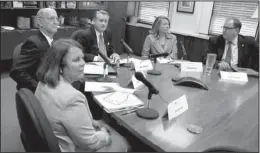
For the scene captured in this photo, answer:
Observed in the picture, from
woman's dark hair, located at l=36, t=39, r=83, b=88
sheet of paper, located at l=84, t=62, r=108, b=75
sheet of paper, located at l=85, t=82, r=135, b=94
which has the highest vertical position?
woman's dark hair, located at l=36, t=39, r=83, b=88

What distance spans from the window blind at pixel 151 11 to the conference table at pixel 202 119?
10.9 feet

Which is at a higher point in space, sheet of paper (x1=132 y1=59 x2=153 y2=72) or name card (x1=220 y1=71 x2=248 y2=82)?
sheet of paper (x1=132 y1=59 x2=153 y2=72)

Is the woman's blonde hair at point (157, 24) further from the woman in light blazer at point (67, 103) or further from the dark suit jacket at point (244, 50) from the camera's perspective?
the woman in light blazer at point (67, 103)

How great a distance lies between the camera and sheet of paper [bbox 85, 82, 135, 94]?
59.7 inches

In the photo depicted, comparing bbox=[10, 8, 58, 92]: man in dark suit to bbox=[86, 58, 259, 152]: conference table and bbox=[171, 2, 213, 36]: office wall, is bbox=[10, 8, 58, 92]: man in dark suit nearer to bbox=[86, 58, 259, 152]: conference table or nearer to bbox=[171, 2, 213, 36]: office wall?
bbox=[86, 58, 259, 152]: conference table

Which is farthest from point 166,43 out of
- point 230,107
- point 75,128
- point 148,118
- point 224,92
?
point 75,128

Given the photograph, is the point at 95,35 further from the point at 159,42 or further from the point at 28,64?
the point at 28,64

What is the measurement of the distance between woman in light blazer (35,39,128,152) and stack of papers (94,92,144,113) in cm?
15

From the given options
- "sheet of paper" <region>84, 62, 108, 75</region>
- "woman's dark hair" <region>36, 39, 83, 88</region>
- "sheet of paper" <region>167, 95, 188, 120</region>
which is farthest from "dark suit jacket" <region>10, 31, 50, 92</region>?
"sheet of paper" <region>167, 95, 188, 120</region>

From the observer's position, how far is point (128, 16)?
5.47 meters

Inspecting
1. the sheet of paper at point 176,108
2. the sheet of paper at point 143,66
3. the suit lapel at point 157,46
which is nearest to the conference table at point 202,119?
the sheet of paper at point 176,108

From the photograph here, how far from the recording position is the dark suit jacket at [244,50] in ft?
8.73

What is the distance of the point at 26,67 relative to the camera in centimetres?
175

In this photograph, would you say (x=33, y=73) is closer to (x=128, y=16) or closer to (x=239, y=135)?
(x=239, y=135)
